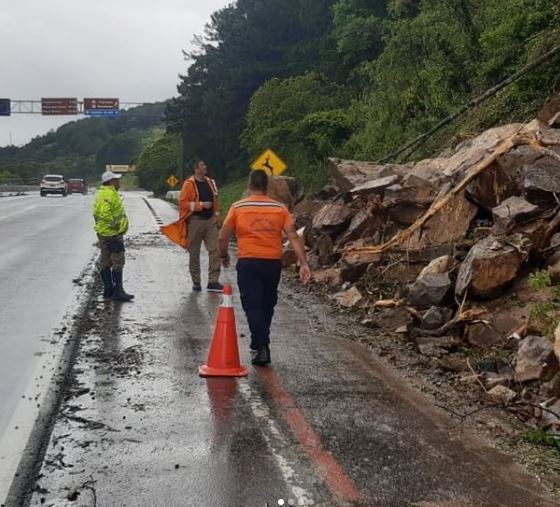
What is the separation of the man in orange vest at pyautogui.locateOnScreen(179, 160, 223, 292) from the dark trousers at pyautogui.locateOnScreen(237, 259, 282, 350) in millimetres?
4803

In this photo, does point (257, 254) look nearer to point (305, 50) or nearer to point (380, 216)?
point (380, 216)

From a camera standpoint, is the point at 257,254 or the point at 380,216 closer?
the point at 257,254

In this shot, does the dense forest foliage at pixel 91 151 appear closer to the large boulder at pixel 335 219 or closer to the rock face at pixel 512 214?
the large boulder at pixel 335 219

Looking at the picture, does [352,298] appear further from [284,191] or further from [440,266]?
[284,191]

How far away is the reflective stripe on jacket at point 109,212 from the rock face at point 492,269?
16.2 feet

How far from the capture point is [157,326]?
948cm

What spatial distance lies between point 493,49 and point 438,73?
7.54ft

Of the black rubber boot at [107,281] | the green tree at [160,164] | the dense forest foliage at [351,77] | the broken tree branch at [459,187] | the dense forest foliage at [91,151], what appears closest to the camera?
the broken tree branch at [459,187]

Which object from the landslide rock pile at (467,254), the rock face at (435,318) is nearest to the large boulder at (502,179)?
the landslide rock pile at (467,254)

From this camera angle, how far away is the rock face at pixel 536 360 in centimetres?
659

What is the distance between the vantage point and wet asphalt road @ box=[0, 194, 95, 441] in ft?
23.7

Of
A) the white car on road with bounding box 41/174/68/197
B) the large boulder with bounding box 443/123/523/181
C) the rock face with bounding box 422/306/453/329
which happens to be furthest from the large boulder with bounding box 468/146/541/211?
the white car on road with bounding box 41/174/68/197

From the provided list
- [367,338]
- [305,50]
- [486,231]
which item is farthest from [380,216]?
[305,50]

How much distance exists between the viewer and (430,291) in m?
9.08
